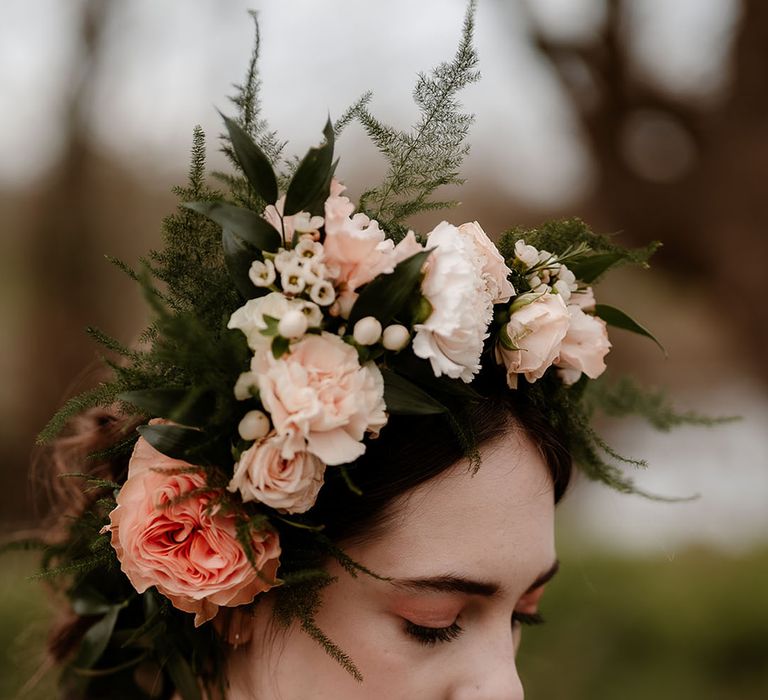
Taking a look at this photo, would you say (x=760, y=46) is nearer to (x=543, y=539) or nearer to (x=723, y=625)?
(x=723, y=625)

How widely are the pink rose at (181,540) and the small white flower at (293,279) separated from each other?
33 centimetres

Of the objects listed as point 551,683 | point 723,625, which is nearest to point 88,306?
point 551,683

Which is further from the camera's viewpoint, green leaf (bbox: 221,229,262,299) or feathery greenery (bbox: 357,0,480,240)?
feathery greenery (bbox: 357,0,480,240)

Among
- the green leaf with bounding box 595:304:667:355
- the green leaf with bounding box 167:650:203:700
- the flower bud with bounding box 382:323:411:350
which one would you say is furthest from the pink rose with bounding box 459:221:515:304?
the green leaf with bounding box 167:650:203:700

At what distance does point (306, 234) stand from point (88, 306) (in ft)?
18.5

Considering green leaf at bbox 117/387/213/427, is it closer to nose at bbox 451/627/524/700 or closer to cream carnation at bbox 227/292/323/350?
cream carnation at bbox 227/292/323/350

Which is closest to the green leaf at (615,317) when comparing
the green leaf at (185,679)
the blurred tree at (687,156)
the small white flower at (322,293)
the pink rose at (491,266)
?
the pink rose at (491,266)

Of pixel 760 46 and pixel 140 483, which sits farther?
pixel 760 46

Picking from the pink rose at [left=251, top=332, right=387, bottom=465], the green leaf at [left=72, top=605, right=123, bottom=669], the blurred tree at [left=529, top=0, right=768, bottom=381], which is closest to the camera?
the pink rose at [left=251, top=332, right=387, bottom=465]

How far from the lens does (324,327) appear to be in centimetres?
139

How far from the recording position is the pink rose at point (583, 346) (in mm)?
1648

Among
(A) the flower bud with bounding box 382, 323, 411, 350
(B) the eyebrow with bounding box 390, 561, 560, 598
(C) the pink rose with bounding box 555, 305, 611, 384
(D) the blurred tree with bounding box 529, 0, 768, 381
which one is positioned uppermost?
(A) the flower bud with bounding box 382, 323, 411, 350

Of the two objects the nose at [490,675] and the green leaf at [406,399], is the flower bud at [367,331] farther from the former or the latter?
the nose at [490,675]

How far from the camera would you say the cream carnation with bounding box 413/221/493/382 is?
1374 millimetres
